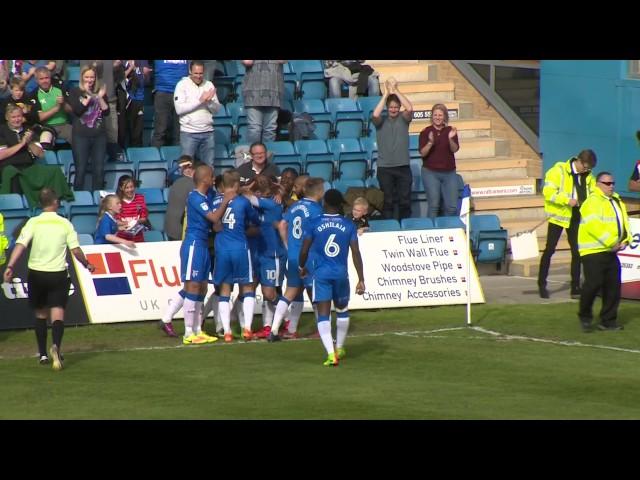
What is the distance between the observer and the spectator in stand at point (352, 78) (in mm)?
25766

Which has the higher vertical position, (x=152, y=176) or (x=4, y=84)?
(x=4, y=84)

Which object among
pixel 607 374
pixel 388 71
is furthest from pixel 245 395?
pixel 388 71

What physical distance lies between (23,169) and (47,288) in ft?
17.8

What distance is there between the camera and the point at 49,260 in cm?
1563

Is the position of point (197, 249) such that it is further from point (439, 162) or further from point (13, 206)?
point (439, 162)

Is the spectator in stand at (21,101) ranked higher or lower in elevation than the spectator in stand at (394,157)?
higher

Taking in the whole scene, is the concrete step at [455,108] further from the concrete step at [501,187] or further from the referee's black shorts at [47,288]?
the referee's black shorts at [47,288]

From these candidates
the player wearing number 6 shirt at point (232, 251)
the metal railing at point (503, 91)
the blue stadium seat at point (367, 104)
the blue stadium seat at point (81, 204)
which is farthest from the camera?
the metal railing at point (503, 91)

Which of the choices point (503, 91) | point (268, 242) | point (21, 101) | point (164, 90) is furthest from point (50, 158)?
point (503, 91)

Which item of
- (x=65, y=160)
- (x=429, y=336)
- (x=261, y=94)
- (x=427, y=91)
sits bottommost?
(x=429, y=336)

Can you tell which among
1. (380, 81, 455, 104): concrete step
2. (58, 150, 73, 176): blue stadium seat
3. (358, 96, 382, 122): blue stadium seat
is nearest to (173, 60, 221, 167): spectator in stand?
(58, 150, 73, 176): blue stadium seat

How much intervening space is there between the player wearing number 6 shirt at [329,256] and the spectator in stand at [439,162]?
7046mm

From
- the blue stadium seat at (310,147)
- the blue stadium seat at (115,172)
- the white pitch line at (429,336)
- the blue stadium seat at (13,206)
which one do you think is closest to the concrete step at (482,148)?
the blue stadium seat at (310,147)

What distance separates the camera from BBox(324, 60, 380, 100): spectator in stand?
25.8 metres
